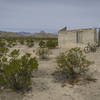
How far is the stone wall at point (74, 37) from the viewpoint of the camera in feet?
38.4

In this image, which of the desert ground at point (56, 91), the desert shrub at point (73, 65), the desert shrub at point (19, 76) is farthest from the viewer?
the desert shrub at point (73, 65)

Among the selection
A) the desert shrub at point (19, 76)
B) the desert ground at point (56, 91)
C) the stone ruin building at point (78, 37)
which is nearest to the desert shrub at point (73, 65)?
the desert ground at point (56, 91)

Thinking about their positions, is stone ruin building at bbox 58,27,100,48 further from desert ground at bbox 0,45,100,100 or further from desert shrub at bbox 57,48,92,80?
desert ground at bbox 0,45,100,100

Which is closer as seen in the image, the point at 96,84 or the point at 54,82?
the point at 96,84

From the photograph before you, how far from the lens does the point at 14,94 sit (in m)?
4.34

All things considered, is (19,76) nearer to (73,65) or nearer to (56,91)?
(56,91)

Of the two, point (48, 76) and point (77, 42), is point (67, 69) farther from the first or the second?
point (77, 42)

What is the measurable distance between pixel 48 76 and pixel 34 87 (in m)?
1.33

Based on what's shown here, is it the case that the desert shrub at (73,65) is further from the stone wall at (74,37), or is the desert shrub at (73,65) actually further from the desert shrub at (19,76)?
the stone wall at (74,37)

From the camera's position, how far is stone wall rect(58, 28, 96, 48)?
11709 millimetres

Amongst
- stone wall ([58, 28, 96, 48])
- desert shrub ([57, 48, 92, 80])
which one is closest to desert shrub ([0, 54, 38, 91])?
desert shrub ([57, 48, 92, 80])

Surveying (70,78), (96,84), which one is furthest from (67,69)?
(96,84)

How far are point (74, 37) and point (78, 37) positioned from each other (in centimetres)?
48

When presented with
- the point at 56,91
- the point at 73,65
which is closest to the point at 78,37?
the point at 73,65
